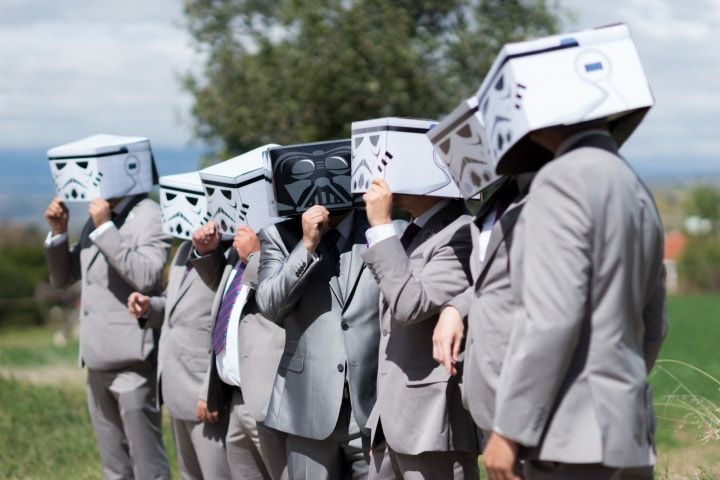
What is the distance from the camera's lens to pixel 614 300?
2924mm

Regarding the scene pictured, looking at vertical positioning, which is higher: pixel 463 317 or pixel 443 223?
pixel 443 223

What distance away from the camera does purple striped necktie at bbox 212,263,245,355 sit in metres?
5.95

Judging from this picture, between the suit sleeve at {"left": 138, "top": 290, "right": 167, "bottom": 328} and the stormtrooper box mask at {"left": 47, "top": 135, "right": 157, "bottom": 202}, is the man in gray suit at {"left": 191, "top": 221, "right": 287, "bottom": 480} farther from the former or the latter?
the stormtrooper box mask at {"left": 47, "top": 135, "right": 157, "bottom": 202}

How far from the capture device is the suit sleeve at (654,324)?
3.29m

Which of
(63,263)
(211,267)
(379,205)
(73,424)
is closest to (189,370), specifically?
(211,267)

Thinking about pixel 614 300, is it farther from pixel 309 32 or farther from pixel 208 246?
pixel 309 32

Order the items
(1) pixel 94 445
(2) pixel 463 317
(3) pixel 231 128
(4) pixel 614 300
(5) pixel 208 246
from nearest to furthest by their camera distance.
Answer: (4) pixel 614 300
(2) pixel 463 317
(5) pixel 208 246
(1) pixel 94 445
(3) pixel 231 128

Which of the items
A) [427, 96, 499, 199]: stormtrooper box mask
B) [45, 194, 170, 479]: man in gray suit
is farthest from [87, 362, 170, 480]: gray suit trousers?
[427, 96, 499, 199]: stormtrooper box mask

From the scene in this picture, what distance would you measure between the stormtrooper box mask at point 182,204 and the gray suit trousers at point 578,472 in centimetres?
378

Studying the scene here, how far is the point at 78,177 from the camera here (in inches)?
281

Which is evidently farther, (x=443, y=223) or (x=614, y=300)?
(x=443, y=223)

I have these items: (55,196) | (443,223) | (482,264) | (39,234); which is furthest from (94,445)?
(39,234)

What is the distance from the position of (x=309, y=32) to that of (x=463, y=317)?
24.0 m

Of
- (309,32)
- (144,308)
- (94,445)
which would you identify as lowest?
(94,445)
